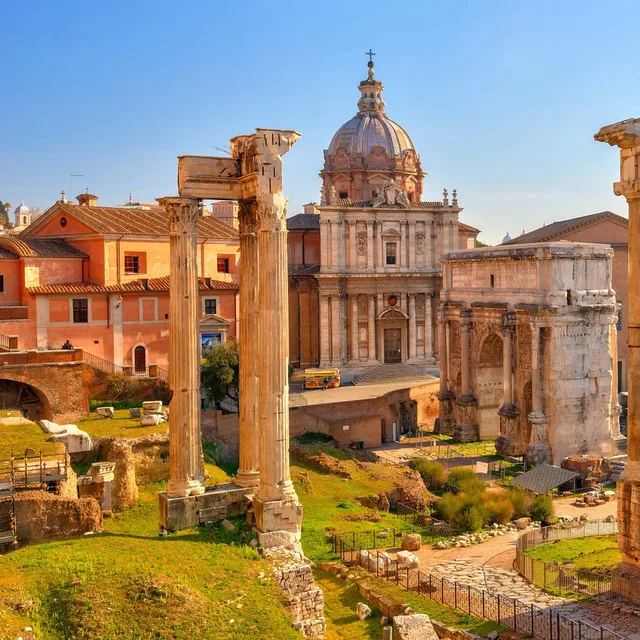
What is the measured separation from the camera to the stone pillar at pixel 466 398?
37969mm

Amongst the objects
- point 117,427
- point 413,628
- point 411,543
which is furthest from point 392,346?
point 413,628

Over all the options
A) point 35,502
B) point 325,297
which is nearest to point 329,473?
point 35,502

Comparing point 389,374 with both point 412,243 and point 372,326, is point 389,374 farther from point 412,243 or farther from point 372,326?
point 412,243

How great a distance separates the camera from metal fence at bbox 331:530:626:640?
14.0 meters

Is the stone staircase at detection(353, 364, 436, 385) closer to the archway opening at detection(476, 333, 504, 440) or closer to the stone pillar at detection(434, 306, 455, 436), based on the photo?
the stone pillar at detection(434, 306, 455, 436)

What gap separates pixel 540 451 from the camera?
109 feet

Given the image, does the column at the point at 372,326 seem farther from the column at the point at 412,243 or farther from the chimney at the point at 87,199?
the chimney at the point at 87,199

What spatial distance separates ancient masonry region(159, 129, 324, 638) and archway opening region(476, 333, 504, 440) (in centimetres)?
2335

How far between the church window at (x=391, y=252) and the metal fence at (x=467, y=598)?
28.8 m

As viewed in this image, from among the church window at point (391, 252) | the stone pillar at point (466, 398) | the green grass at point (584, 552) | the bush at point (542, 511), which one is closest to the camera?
the green grass at point (584, 552)

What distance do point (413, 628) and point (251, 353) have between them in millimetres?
5865

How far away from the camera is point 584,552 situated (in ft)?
65.9

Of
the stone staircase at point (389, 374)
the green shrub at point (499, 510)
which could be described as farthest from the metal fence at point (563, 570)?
the stone staircase at point (389, 374)

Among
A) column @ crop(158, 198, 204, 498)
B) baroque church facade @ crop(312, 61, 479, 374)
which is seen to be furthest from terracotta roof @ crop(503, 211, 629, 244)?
column @ crop(158, 198, 204, 498)
